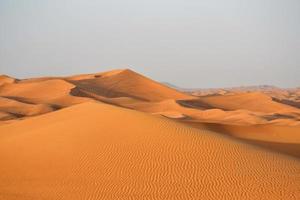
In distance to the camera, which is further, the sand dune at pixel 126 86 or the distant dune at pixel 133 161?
the sand dune at pixel 126 86

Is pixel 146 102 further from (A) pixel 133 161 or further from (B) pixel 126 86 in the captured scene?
(A) pixel 133 161

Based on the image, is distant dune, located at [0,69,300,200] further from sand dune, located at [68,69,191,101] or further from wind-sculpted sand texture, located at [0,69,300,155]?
sand dune, located at [68,69,191,101]

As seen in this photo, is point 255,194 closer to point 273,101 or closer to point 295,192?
point 295,192

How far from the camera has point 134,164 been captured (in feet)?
42.0

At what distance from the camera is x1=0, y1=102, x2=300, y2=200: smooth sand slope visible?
1045 cm

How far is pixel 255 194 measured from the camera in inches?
394

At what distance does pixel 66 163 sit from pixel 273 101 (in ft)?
146

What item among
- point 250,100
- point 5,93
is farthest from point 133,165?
point 250,100

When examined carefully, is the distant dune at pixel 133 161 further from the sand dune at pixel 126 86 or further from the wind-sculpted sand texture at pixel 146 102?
the sand dune at pixel 126 86

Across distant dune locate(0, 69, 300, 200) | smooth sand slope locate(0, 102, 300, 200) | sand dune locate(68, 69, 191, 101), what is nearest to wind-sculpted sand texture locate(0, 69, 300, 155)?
sand dune locate(68, 69, 191, 101)

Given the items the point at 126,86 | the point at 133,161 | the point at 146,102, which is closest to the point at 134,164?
the point at 133,161

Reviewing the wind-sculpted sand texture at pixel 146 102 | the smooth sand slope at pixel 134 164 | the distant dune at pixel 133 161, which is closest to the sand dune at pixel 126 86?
the wind-sculpted sand texture at pixel 146 102

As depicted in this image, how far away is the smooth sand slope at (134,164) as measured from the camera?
10445 mm

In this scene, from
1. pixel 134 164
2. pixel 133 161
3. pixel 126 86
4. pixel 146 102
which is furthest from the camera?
pixel 126 86
